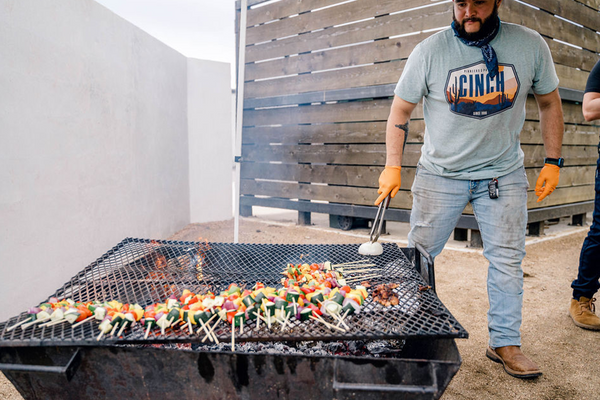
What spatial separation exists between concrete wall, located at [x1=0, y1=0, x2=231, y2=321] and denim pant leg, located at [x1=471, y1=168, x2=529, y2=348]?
333 cm

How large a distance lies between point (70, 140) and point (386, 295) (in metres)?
3.23

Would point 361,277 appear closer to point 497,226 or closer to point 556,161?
point 497,226

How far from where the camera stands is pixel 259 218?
8062mm

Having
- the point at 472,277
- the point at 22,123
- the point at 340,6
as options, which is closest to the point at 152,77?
the point at 22,123

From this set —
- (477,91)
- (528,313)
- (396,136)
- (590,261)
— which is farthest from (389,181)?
(528,313)

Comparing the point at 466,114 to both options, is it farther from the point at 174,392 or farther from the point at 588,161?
the point at 588,161

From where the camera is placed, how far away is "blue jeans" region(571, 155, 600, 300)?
9.60 feet

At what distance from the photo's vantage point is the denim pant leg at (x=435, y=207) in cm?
257

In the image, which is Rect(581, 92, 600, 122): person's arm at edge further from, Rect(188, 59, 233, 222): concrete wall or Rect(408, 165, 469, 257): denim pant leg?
Rect(188, 59, 233, 222): concrete wall

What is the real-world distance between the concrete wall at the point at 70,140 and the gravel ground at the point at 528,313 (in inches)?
39.9

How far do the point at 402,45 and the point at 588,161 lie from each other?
12.2ft

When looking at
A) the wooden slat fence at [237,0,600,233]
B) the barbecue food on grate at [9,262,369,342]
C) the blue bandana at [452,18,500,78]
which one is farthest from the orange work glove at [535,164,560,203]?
the wooden slat fence at [237,0,600,233]

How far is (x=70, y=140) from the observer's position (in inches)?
144

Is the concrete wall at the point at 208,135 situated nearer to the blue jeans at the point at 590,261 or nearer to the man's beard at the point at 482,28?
the man's beard at the point at 482,28
